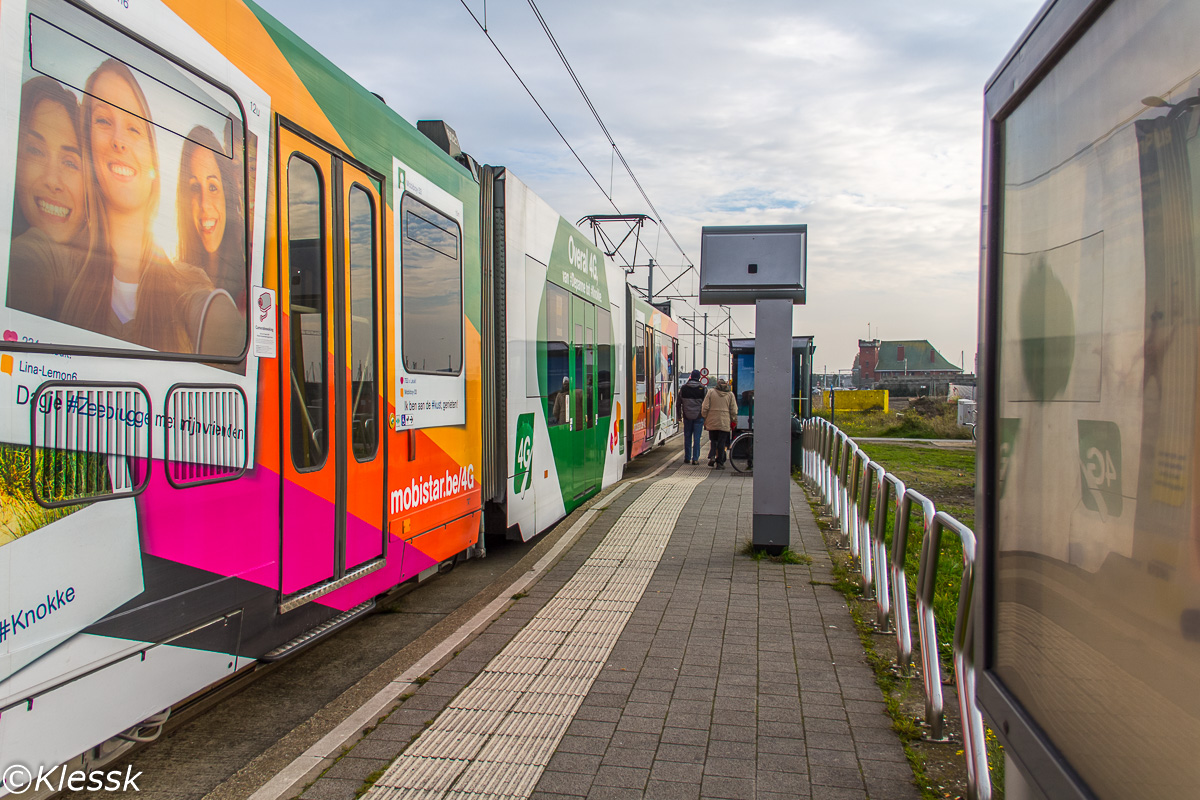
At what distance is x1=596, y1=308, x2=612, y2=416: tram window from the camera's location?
38.1 ft

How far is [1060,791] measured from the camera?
1645mm

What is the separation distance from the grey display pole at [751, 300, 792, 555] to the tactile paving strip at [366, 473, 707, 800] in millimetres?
1167

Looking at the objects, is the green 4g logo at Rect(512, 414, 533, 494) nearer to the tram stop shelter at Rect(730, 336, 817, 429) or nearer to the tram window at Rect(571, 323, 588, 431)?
the tram window at Rect(571, 323, 588, 431)

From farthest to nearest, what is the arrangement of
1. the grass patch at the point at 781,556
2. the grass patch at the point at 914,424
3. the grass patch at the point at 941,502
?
the grass patch at the point at 914,424 < the grass patch at the point at 781,556 < the grass patch at the point at 941,502

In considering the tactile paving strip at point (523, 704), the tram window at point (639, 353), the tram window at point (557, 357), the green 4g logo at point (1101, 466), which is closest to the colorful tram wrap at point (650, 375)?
the tram window at point (639, 353)

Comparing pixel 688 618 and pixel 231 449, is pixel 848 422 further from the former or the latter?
pixel 231 449

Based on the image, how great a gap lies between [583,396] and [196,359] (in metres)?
7.26

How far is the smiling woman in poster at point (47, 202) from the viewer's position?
103 inches

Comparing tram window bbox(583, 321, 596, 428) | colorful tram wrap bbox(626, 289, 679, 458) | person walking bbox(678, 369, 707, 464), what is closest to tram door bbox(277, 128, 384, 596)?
tram window bbox(583, 321, 596, 428)

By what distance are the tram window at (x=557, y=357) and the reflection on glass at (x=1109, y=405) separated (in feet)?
22.8

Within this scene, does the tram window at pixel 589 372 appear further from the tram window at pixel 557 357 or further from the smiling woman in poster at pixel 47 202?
the smiling woman in poster at pixel 47 202

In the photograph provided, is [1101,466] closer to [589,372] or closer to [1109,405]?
[1109,405]

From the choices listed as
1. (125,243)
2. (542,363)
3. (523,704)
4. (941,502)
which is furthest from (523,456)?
(941,502)

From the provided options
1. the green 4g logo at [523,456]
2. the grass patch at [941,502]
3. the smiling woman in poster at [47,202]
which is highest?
the smiling woman in poster at [47,202]
